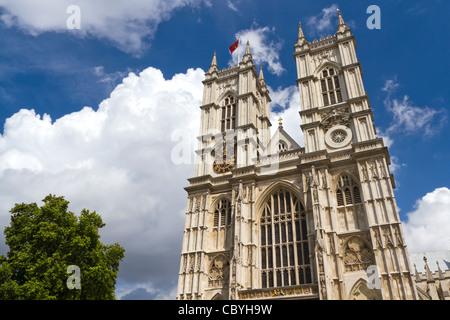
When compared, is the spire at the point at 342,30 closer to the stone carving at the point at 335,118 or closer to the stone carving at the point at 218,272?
the stone carving at the point at 335,118

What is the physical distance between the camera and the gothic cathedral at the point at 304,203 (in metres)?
26.4

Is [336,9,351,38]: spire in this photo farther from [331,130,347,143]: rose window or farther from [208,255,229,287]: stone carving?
[208,255,229,287]: stone carving

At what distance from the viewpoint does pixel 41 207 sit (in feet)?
80.6

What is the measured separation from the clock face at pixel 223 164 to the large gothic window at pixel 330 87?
11194mm

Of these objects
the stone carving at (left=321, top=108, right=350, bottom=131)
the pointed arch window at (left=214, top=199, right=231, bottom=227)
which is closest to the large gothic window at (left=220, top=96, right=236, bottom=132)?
the pointed arch window at (left=214, top=199, right=231, bottom=227)

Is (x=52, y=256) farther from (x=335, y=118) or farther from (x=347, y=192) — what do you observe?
(x=335, y=118)

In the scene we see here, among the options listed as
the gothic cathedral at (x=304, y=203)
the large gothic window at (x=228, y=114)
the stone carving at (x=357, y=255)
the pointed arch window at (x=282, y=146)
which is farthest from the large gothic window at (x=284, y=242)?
the large gothic window at (x=228, y=114)

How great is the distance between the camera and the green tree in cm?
2150

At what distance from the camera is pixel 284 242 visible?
30.6 metres

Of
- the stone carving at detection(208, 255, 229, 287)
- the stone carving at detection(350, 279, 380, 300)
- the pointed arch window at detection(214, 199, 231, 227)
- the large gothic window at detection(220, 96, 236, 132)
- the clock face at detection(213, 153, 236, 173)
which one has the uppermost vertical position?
the large gothic window at detection(220, 96, 236, 132)

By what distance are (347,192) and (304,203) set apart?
148 inches

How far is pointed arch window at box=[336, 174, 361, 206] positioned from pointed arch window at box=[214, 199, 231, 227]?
33.0 ft

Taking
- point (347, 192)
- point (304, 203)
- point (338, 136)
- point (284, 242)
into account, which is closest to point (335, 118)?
point (338, 136)

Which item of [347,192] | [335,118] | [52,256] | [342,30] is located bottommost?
[52,256]
